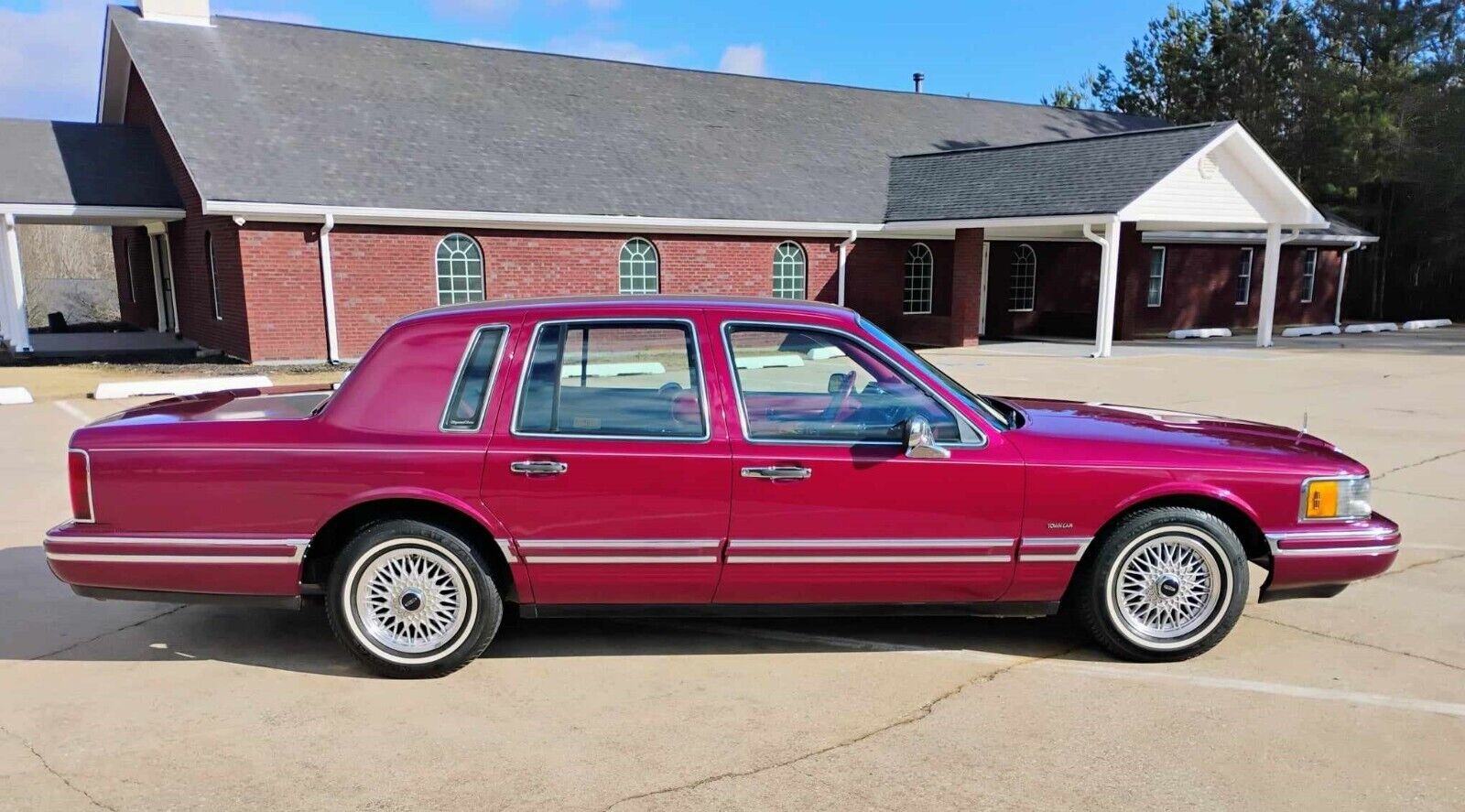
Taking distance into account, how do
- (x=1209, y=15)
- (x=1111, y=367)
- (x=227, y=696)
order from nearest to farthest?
(x=227, y=696)
(x=1111, y=367)
(x=1209, y=15)

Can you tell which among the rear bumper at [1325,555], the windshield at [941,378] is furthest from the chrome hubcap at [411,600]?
the rear bumper at [1325,555]

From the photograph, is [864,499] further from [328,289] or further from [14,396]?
[328,289]

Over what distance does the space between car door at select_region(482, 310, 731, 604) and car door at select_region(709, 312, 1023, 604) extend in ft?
0.43

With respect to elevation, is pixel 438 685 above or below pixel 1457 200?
below

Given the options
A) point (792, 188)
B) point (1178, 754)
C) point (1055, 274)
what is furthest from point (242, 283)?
point (1055, 274)

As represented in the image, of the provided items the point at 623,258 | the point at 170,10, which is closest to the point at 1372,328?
the point at 623,258

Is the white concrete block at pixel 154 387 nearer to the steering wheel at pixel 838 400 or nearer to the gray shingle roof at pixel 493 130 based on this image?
the gray shingle roof at pixel 493 130

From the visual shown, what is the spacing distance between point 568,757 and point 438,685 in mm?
923

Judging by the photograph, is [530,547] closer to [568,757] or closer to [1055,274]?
[568,757]

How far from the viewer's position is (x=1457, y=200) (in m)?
29.8

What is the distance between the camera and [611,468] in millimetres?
4141

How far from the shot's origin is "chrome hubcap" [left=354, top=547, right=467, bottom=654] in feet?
13.8

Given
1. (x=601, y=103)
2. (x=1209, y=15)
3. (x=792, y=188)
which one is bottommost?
(x=792, y=188)

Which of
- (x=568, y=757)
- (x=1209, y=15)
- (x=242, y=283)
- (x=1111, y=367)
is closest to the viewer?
(x=568, y=757)
